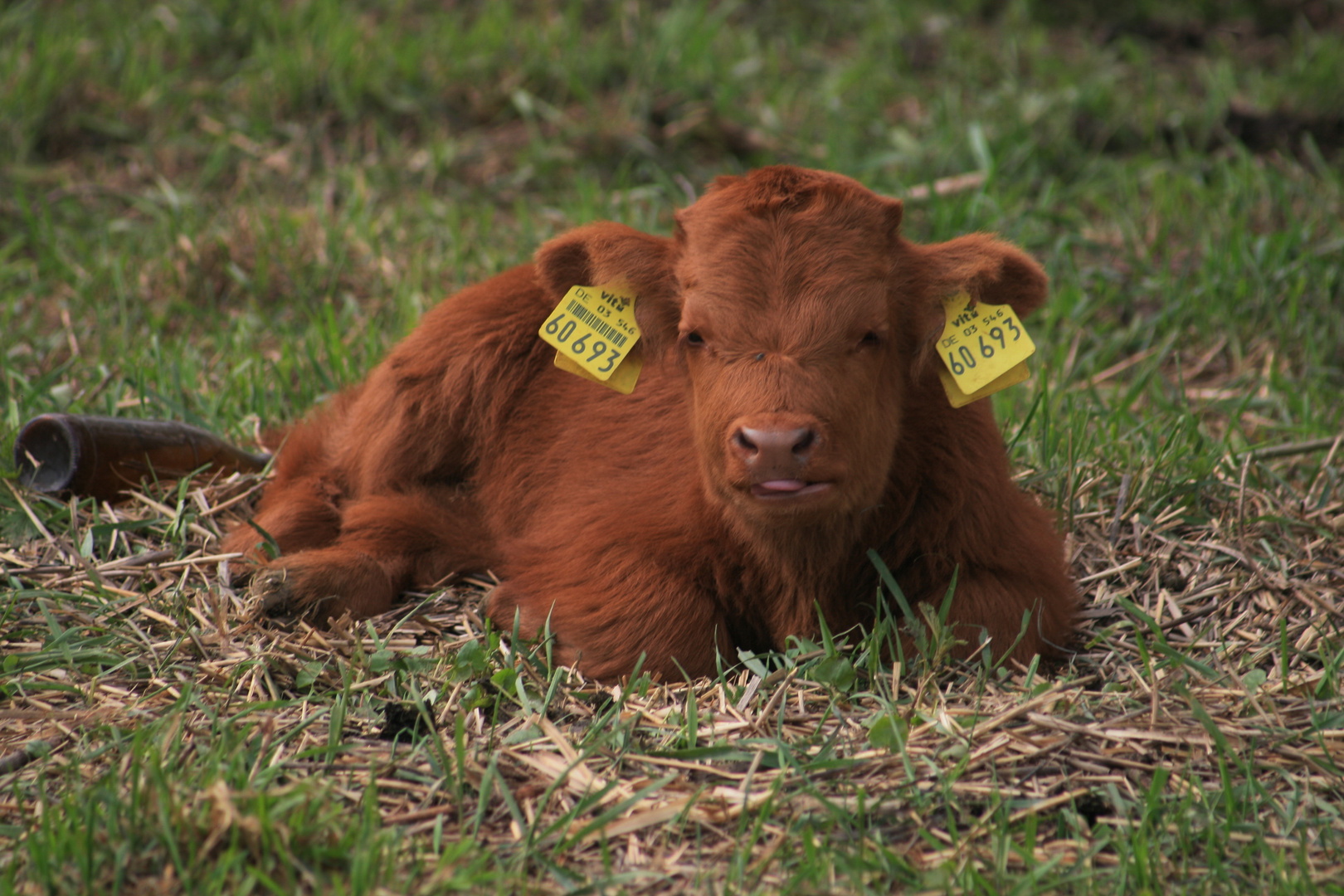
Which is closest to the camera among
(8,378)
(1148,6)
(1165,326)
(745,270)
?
(745,270)

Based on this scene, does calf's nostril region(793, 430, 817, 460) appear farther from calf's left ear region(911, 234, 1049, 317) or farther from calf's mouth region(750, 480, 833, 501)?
calf's left ear region(911, 234, 1049, 317)

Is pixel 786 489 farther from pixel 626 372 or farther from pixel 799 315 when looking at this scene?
pixel 626 372

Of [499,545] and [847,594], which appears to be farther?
[499,545]

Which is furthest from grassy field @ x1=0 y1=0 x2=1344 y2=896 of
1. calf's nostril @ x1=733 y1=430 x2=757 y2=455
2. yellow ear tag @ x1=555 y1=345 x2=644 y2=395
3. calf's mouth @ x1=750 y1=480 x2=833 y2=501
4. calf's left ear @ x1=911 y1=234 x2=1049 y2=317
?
calf's left ear @ x1=911 y1=234 x2=1049 y2=317

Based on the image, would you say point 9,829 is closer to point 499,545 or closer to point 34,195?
point 499,545

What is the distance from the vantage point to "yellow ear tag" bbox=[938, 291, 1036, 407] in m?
3.13

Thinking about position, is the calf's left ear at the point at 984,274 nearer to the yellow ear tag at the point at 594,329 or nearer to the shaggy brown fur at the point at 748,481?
the shaggy brown fur at the point at 748,481

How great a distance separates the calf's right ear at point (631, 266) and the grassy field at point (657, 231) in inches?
38.2

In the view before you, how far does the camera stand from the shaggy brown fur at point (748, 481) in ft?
9.84

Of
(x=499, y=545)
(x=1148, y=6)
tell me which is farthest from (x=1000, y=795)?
(x=1148, y=6)

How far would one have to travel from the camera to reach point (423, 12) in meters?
8.11

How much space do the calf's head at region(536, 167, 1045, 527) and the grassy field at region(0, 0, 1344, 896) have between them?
1.71ft

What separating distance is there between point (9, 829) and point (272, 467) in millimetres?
2045

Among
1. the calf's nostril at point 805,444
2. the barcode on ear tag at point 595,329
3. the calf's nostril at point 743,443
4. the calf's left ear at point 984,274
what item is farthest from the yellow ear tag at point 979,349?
the barcode on ear tag at point 595,329
